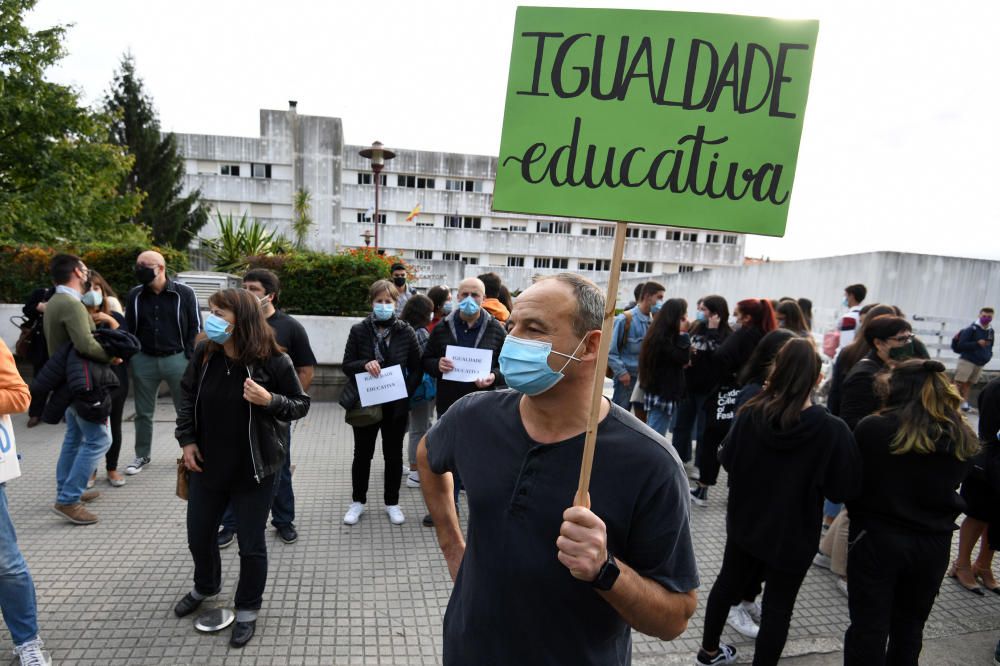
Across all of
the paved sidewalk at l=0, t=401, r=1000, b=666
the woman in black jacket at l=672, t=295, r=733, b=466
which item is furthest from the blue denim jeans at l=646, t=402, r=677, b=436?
the paved sidewalk at l=0, t=401, r=1000, b=666

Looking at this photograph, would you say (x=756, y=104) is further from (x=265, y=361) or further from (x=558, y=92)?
(x=265, y=361)

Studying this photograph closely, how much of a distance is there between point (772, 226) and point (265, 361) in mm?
2742

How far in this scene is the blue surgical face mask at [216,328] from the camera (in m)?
2.96

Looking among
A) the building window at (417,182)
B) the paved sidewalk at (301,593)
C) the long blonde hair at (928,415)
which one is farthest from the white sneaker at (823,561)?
the building window at (417,182)

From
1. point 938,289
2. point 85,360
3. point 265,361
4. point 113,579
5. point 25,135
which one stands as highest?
point 25,135

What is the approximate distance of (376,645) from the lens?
3100 mm

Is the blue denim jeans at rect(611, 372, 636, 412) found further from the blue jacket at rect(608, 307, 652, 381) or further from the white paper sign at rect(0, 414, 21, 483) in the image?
the white paper sign at rect(0, 414, 21, 483)

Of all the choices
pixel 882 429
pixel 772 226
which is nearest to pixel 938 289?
pixel 882 429

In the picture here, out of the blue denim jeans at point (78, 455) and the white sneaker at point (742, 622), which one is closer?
the white sneaker at point (742, 622)

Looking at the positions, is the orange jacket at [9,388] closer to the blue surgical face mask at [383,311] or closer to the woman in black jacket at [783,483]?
the blue surgical face mask at [383,311]

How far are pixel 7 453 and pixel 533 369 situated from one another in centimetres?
272

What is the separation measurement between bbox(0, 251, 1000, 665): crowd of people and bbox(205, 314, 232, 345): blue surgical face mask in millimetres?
12

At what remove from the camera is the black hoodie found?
2.68m

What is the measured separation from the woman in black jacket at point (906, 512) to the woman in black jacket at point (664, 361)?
2.62 meters
